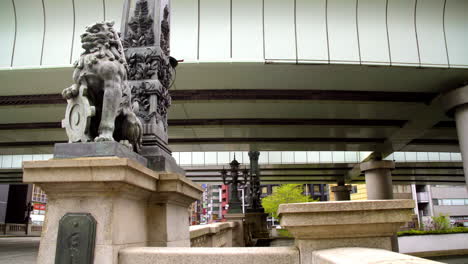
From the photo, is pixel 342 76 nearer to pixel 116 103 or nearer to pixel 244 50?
pixel 244 50

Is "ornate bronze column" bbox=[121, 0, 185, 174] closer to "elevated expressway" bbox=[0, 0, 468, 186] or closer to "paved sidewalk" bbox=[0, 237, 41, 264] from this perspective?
"paved sidewalk" bbox=[0, 237, 41, 264]

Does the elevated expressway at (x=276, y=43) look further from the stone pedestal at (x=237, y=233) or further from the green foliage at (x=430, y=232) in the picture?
the green foliage at (x=430, y=232)

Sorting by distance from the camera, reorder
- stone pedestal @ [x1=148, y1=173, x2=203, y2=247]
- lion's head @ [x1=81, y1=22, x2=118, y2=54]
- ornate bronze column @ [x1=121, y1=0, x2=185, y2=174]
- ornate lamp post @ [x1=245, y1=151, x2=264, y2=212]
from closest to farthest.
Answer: lion's head @ [x1=81, y1=22, x2=118, y2=54]
stone pedestal @ [x1=148, y1=173, x2=203, y2=247]
ornate bronze column @ [x1=121, y1=0, x2=185, y2=174]
ornate lamp post @ [x1=245, y1=151, x2=264, y2=212]

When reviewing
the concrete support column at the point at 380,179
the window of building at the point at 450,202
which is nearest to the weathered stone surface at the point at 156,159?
the concrete support column at the point at 380,179

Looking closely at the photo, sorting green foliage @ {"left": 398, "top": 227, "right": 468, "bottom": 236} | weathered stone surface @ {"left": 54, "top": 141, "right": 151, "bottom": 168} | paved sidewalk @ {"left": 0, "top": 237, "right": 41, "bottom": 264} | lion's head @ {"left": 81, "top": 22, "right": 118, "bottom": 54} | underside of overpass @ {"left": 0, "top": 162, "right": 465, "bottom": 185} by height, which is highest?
underside of overpass @ {"left": 0, "top": 162, "right": 465, "bottom": 185}

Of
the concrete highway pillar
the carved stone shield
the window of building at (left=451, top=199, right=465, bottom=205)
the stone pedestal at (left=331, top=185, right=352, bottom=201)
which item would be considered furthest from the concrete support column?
the window of building at (left=451, top=199, right=465, bottom=205)

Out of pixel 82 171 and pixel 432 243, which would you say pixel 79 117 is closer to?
pixel 82 171

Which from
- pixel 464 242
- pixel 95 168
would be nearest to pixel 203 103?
pixel 95 168

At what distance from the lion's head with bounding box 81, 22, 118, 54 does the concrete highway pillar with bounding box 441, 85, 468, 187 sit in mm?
12984

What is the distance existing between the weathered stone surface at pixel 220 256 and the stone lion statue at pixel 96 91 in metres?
1.29

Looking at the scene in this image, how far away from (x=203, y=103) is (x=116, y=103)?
37.5 feet

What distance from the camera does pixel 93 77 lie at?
3.91 m

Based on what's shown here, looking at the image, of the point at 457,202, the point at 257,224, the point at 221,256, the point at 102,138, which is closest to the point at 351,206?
the point at 221,256

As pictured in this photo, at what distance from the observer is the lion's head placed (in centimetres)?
399
